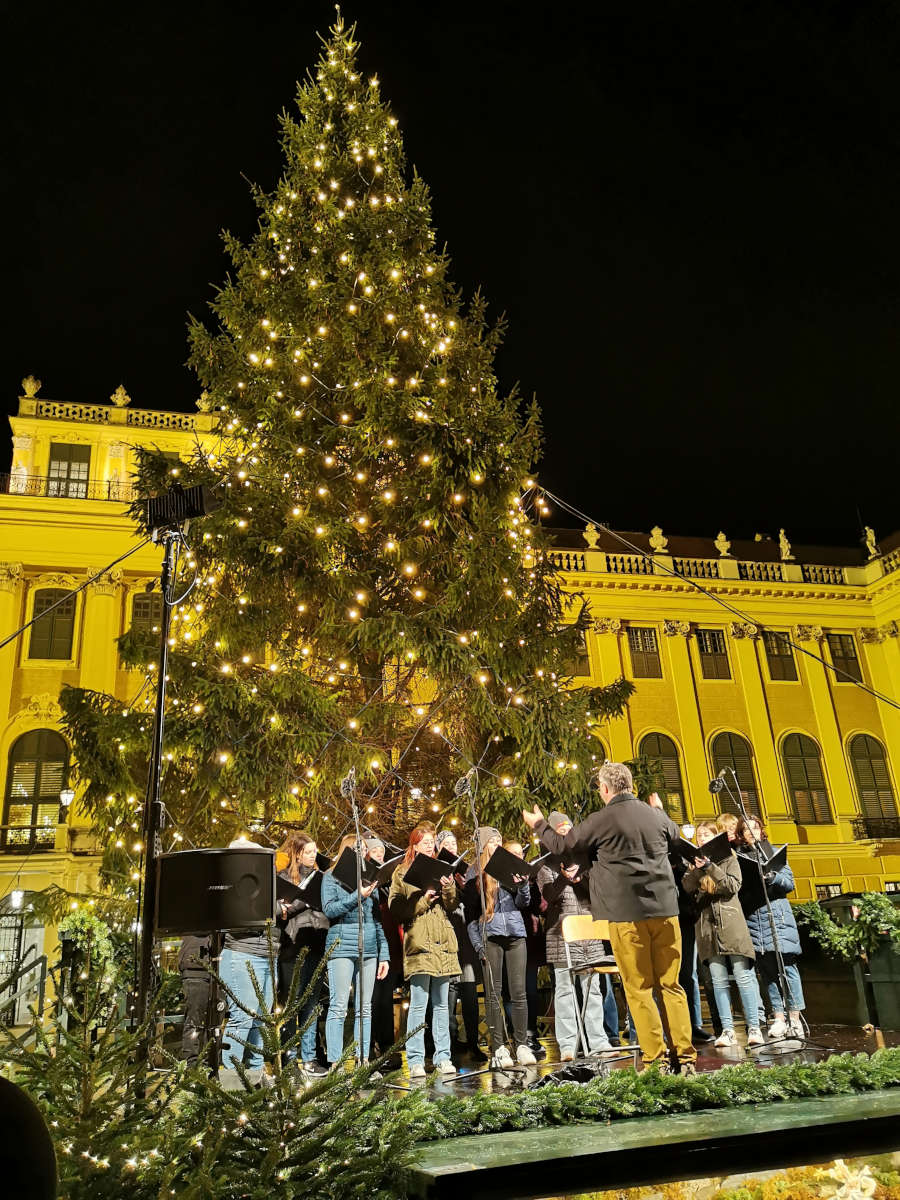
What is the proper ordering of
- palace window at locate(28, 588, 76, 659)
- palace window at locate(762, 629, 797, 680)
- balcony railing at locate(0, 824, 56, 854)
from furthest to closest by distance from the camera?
palace window at locate(762, 629, 797, 680), palace window at locate(28, 588, 76, 659), balcony railing at locate(0, 824, 56, 854)

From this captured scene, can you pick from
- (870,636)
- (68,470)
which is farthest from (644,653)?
(68,470)

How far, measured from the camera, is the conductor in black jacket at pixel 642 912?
19.5 ft

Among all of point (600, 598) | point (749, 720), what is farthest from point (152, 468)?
point (749, 720)

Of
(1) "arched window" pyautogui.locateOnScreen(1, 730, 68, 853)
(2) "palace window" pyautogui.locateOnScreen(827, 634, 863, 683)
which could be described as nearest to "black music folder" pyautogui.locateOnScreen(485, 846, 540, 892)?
(1) "arched window" pyautogui.locateOnScreen(1, 730, 68, 853)

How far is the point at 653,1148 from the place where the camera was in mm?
3695

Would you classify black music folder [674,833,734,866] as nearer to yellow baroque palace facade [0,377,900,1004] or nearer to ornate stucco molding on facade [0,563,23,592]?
yellow baroque palace facade [0,377,900,1004]

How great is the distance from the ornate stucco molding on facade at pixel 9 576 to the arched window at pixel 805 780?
77.4 feet

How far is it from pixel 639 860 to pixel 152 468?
8.44m

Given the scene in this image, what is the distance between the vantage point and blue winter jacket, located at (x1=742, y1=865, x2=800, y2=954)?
8.17m

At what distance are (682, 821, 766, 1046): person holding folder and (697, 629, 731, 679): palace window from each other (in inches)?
941

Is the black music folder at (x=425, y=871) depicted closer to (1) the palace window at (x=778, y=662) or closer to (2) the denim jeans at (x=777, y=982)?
(2) the denim jeans at (x=777, y=982)

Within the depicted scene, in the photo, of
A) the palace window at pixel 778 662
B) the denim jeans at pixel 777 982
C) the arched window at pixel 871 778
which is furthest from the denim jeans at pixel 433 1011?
the arched window at pixel 871 778

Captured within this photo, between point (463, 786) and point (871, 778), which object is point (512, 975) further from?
point (871, 778)

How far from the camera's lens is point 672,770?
97.5 ft
